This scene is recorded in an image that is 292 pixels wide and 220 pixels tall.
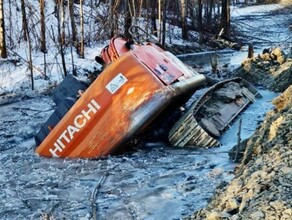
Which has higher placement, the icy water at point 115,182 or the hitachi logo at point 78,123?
the hitachi logo at point 78,123

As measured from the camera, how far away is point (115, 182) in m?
6.61

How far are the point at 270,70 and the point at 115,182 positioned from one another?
8608mm

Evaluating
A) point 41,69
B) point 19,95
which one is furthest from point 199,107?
point 41,69

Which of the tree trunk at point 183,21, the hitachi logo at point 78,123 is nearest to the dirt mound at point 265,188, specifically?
the hitachi logo at point 78,123

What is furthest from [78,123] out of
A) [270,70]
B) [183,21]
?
[183,21]

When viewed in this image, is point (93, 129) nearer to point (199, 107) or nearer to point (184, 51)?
point (199, 107)

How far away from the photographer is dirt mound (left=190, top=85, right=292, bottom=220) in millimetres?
3537

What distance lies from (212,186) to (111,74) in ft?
8.46

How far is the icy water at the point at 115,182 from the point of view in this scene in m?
5.62

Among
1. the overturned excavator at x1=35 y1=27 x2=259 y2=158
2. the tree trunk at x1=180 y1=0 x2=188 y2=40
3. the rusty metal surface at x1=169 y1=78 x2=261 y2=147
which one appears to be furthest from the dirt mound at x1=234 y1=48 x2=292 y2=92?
the tree trunk at x1=180 y1=0 x2=188 y2=40

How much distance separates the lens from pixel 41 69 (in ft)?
49.9

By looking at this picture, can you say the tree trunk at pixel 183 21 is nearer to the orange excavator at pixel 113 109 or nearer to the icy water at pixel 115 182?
the icy water at pixel 115 182

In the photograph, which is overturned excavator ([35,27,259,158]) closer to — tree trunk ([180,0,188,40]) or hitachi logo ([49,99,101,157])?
hitachi logo ([49,99,101,157])

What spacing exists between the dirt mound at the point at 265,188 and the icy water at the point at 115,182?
0.77 m
